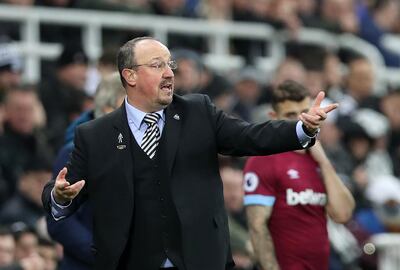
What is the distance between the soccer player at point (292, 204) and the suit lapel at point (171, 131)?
146cm

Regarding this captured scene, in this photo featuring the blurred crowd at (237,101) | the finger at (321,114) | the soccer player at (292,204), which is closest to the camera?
the finger at (321,114)

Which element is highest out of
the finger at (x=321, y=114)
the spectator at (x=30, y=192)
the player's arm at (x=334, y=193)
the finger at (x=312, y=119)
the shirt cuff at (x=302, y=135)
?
the finger at (x=321, y=114)

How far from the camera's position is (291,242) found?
8.73m

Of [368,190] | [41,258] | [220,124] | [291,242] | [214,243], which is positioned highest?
[220,124]

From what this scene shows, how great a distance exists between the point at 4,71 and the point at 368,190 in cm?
428

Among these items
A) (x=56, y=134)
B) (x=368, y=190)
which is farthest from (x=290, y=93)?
(x=368, y=190)

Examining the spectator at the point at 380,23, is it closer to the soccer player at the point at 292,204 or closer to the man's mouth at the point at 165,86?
the soccer player at the point at 292,204

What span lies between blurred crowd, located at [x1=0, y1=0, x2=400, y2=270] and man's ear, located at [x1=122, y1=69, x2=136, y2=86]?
1.26 metres

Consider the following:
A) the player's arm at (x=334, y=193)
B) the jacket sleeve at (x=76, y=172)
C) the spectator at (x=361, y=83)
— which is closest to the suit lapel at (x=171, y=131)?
the jacket sleeve at (x=76, y=172)

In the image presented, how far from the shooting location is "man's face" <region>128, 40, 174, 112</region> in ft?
24.0

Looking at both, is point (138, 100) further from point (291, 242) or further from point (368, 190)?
point (368, 190)

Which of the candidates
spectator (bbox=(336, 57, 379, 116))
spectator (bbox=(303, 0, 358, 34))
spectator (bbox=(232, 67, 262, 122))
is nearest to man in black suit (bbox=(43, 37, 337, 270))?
spectator (bbox=(232, 67, 262, 122))

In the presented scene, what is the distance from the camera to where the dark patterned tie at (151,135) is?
7379mm

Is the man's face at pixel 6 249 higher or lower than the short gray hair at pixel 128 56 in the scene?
lower
